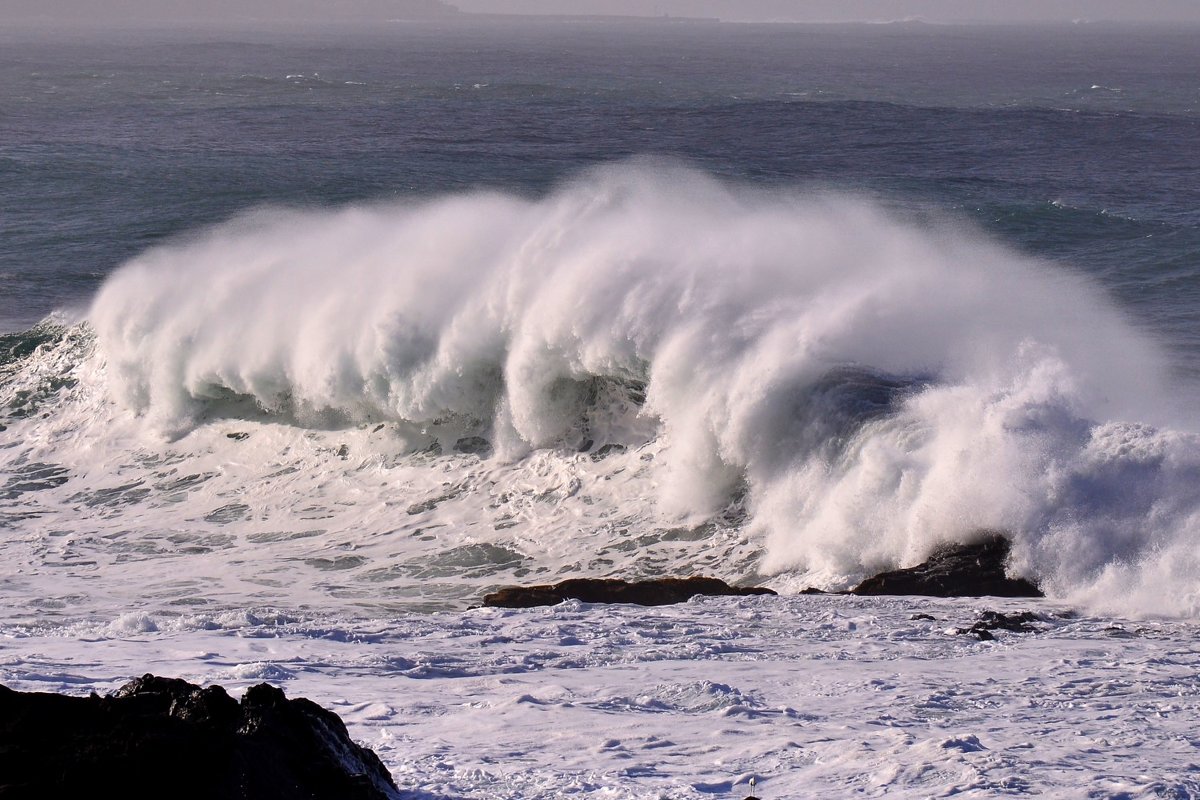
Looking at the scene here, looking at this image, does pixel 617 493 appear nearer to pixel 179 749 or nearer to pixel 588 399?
pixel 588 399

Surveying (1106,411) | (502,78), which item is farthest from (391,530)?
(502,78)

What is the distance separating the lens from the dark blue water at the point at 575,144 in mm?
33656

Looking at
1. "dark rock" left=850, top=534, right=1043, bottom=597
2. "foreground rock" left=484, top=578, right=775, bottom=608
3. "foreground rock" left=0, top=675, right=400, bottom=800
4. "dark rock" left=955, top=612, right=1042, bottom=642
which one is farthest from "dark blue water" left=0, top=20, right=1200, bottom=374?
"foreground rock" left=0, top=675, right=400, bottom=800

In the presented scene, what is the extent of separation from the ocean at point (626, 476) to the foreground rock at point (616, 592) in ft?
2.55

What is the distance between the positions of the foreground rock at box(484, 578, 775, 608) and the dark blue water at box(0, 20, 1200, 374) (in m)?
13.7

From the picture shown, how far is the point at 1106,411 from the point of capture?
14.8 metres

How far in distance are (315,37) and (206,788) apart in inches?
6614

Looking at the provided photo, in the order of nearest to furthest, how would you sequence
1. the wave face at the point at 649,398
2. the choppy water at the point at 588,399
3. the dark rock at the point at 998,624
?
1. the dark rock at the point at 998,624
2. the wave face at the point at 649,398
3. the choppy water at the point at 588,399

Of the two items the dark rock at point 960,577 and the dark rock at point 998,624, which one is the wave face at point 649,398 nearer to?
the dark rock at point 960,577

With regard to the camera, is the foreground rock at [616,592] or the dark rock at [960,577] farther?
the foreground rock at [616,592]

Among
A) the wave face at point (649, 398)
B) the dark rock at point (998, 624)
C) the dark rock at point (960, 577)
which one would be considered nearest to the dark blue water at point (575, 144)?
the wave face at point (649, 398)

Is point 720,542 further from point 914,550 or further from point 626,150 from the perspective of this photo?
point 626,150

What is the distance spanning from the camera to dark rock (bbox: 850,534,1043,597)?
1245cm

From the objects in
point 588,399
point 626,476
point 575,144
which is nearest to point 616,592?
point 626,476
